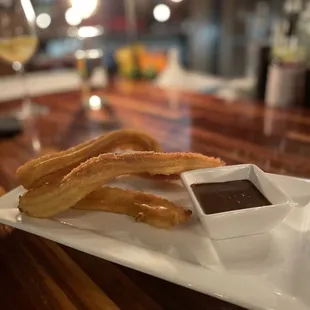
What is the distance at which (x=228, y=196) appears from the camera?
0.57m

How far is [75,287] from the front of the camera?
21.0 inches

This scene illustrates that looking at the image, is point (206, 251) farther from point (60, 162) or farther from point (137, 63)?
point (137, 63)

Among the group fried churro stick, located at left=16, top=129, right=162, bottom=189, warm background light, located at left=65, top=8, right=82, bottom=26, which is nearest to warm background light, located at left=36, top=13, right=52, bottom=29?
warm background light, located at left=65, top=8, right=82, bottom=26

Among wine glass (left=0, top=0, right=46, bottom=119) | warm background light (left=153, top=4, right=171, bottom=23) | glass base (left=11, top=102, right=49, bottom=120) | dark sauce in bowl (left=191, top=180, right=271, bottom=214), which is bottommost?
glass base (left=11, top=102, right=49, bottom=120)

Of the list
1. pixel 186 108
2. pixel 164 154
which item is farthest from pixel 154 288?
pixel 186 108

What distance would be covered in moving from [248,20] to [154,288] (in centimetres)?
244

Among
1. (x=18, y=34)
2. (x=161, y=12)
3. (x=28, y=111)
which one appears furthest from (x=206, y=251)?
(x=161, y=12)

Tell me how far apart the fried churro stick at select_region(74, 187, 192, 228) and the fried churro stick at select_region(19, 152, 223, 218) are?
0.10 feet

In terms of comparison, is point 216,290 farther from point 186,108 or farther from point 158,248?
point 186,108

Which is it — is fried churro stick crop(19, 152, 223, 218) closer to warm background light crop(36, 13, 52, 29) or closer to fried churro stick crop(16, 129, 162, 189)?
fried churro stick crop(16, 129, 162, 189)

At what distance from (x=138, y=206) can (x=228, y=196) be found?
12 cm

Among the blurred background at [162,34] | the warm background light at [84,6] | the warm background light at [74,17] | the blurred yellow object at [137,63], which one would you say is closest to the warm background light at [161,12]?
the blurred background at [162,34]

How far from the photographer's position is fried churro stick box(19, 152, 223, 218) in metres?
0.58

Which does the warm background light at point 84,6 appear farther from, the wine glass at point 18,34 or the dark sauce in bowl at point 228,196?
the dark sauce in bowl at point 228,196
